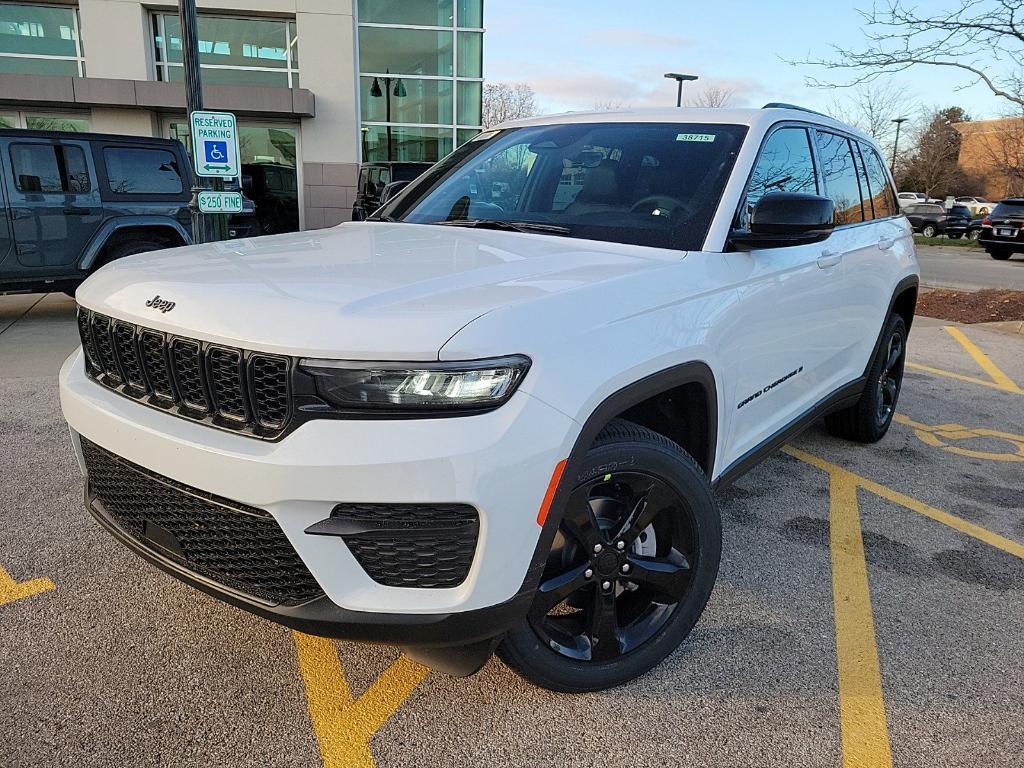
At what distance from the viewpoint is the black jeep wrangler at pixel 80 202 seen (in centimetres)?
810

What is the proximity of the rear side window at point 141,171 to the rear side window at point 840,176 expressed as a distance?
7633mm

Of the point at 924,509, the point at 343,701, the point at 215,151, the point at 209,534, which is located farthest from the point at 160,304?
the point at 215,151

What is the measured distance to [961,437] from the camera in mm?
5219

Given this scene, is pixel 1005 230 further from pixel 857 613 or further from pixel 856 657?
pixel 856 657

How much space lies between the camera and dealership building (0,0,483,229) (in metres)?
15.2

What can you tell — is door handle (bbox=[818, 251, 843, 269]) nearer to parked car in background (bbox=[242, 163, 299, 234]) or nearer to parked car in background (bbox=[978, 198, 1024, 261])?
parked car in background (bbox=[242, 163, 299, 234])

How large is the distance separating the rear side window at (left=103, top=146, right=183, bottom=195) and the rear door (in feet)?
0.79

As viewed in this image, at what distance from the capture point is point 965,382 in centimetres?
687

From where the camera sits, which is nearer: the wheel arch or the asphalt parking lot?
the asphalt parking lot

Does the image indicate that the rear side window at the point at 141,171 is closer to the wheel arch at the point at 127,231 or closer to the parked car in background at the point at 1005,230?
the wheel arch at the point at 127,231

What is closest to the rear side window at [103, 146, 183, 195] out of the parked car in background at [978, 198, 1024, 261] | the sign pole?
the sign pole

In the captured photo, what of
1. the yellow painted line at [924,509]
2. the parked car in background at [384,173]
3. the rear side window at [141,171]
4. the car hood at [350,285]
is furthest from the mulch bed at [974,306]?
the rear side window at [141,171]

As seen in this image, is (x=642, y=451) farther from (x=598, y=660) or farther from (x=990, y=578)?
(x=990, y=578)

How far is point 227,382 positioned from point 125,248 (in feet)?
26.1
